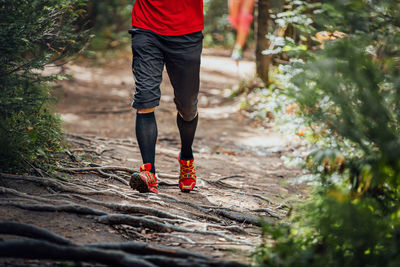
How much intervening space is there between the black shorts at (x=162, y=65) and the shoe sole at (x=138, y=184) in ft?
1.89

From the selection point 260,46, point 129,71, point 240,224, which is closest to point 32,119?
point 240,224

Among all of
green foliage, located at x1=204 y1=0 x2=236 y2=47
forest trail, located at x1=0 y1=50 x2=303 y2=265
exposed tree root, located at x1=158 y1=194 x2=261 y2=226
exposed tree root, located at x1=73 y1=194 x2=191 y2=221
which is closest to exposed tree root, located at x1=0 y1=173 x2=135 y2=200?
forest trail, located at x1=0 y1=50 x2=303 y2=265

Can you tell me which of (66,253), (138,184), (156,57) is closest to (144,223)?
(138,184)

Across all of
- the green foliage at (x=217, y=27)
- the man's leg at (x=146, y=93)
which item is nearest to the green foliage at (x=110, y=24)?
the green foliage at (x=217, y=27)

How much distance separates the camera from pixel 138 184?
3.31m

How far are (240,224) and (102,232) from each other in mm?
1162

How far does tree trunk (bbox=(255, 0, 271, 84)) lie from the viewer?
9.89m

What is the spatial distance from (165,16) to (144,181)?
1.38 m

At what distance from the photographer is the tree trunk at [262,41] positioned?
989cm

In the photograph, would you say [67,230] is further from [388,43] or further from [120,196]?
[388,43]

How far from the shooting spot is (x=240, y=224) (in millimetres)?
3227

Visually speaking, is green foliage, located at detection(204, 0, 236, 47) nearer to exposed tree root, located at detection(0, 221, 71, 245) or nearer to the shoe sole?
the shoe sole

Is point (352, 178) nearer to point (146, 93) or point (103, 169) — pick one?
point (146, 93)

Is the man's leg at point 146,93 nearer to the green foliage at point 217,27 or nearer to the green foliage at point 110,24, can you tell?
the green foliage at point 110,24
